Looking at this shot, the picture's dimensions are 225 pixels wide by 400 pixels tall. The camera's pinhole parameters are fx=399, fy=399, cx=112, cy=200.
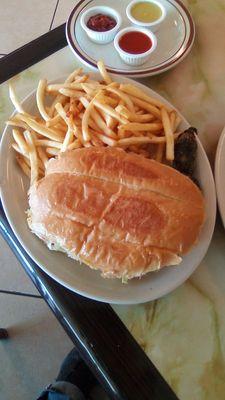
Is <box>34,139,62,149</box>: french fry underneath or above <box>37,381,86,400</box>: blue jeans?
above

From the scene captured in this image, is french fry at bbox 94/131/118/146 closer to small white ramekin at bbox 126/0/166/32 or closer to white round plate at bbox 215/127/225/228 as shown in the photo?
white round plate at bbox 215/127/225/228

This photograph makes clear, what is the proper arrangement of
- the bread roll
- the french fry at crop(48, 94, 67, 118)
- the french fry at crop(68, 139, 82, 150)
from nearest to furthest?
the bread roll, the french fry at crop(68, 139, 82, 150), the french fry at crop(48, 94, 67, 118)

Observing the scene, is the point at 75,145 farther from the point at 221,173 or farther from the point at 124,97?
the point at 221,173

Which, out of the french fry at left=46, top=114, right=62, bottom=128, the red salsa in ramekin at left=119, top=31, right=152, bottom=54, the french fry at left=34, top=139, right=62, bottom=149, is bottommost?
the french fry at left=34, top=139, right=62, bottom=149

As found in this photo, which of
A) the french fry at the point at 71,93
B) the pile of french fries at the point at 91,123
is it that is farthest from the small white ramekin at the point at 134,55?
the french fry at the point at 71,93

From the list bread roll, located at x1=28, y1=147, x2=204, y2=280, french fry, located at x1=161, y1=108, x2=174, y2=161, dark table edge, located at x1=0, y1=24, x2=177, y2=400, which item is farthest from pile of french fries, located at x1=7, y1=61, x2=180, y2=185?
dark table edge, located at x1=0, y1=24, x2=177, y2=400

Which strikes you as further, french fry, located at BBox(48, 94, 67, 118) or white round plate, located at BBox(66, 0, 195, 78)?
white round plate, located at BBox(66, 0, 195, 78)

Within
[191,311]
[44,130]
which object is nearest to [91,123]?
[44,130]

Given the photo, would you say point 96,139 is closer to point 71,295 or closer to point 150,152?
point 150,152

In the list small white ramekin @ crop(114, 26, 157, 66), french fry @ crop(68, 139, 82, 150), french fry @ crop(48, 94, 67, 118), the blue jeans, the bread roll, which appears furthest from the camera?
the blue jeans
